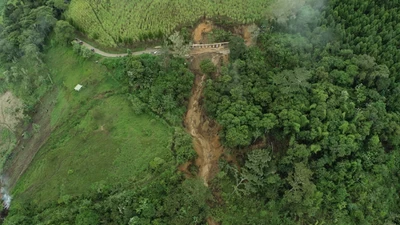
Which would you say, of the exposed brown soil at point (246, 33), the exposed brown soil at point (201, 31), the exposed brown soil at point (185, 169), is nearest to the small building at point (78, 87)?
the exposed brown soil at point (201, 31)

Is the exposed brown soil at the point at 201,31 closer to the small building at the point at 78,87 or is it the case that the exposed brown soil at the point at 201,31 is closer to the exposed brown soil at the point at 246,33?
the exposed brown soil at the point at 246,33

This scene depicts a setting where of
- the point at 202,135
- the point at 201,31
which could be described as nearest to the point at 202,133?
the point at 202,135

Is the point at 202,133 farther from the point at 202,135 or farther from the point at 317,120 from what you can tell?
the point at 317,120

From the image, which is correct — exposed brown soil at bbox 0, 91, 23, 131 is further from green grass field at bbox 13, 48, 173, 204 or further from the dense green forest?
the dense green forest

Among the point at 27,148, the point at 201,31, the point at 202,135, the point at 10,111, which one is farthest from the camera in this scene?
the point at 10,111

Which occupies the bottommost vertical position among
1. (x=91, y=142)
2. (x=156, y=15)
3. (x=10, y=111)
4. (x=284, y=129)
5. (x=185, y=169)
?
(x=10, y=111)

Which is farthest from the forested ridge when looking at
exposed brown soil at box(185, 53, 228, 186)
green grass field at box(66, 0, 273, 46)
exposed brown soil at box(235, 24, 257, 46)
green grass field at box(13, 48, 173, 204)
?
green grass field at box(13, 48, 173, 204)

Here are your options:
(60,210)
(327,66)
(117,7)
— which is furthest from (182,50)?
(60,210)
